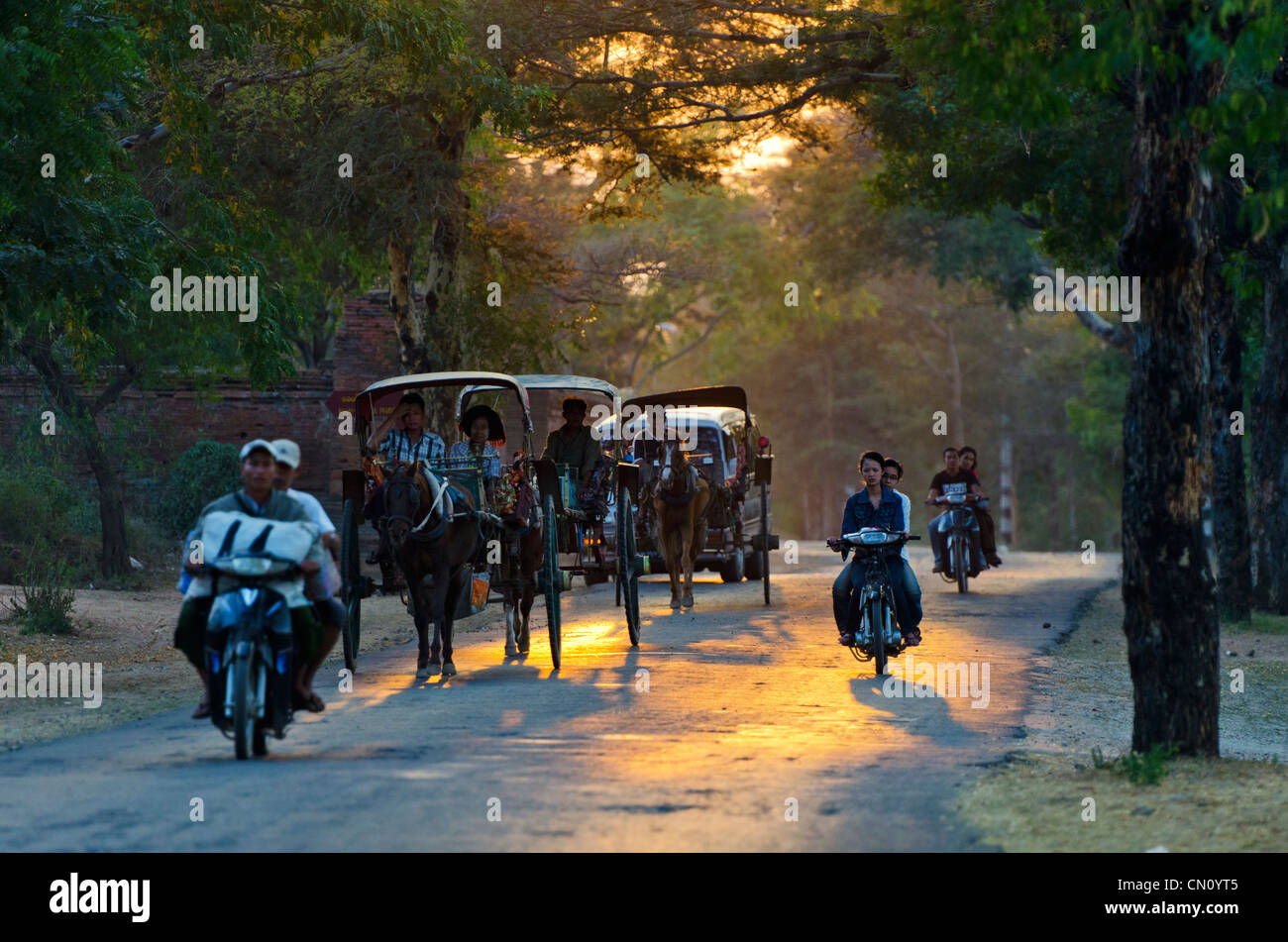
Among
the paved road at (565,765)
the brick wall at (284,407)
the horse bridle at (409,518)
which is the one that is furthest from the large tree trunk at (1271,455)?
the brick wall at (284,407)

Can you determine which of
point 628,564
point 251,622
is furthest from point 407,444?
point 251,622

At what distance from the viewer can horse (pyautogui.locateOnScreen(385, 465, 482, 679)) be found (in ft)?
45.1

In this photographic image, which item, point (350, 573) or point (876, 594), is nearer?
point (876, 594)

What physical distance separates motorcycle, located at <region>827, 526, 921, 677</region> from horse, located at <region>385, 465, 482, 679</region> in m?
3.06

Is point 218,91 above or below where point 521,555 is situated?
above

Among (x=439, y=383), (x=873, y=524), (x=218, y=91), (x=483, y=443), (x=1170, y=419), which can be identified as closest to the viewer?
(x=1170, y=419)

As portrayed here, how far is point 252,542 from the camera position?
9414mm

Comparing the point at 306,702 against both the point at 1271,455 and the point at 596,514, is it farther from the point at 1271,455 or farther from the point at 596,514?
the point at 1271,455

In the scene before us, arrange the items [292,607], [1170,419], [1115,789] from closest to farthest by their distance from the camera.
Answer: [1115,789] → [292,607] → [1170,419]

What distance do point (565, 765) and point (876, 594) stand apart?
5.56m

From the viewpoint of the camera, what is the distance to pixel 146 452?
36.5 metres

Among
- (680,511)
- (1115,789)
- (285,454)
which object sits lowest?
(1115,789)

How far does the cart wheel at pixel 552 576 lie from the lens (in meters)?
15.1

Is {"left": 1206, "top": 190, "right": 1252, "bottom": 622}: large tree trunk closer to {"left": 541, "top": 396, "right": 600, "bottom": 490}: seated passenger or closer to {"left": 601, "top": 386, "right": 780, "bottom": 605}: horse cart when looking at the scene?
{"left": 601, "top": 386, "right": 780, "bottom": 605}: horse cart
